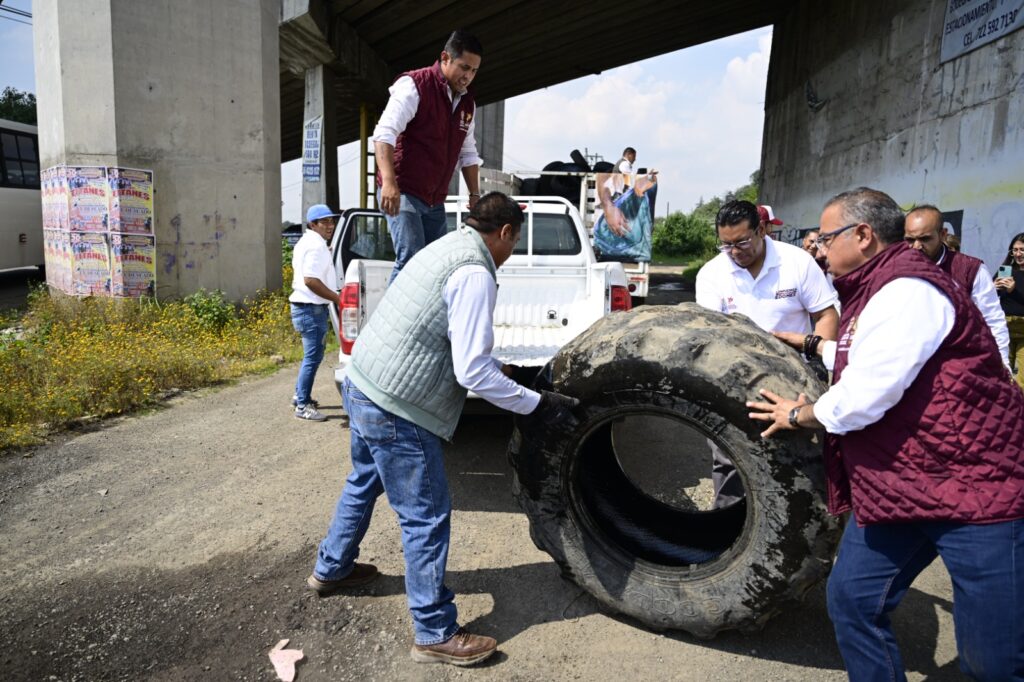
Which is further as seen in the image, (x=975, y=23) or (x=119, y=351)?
(x=975, y=23)

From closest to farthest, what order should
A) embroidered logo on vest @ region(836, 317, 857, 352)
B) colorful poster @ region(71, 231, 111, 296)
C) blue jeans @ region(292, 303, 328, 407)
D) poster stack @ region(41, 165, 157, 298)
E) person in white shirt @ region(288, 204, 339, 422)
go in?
embroidered logo on vest @ region(836, 317, 857, 352), person in white shirt @ region(288, 204, 339, 422), blue jeans @ region(292, 303, 328, 407), poster stack @ region(41, 165, 157, 298), colorful poster @ region(71, 231, 111, 296)

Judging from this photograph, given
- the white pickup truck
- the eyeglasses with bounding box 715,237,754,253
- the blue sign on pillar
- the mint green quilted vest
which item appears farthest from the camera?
the blue sign on pillar

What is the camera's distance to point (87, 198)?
8727 mm

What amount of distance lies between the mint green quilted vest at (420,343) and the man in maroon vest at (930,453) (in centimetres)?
136

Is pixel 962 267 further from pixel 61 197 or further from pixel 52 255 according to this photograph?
pixel 52 255

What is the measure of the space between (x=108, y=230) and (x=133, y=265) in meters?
0.57

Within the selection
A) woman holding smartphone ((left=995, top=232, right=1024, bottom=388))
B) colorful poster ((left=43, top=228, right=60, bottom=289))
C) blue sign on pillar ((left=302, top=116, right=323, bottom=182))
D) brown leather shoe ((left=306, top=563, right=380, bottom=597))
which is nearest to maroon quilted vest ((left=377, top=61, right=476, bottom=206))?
brown leather shoe ((left=306, top=563, right=380, bottom=597))

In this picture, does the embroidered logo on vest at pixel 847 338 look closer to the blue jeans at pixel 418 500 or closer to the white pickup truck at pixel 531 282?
the blue jeans at pixel 418 500

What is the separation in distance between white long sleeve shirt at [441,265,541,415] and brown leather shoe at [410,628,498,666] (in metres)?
1.03

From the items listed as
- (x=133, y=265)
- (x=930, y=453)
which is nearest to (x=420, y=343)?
(x=930, y=453)

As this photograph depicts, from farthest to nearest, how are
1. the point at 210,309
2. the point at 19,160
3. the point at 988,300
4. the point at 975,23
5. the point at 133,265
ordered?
the point at 19,160
the point at 210,309
the point at 133,265
the point at 975,23
the point at 988,300

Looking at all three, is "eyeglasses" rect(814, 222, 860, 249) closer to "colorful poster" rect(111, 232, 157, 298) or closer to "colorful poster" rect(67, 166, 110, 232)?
"colorful poster" rect(111, 232, 157, 298)

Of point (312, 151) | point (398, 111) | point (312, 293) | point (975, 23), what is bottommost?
point (312, 293)

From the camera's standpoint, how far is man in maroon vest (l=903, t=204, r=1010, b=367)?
3.53 m
